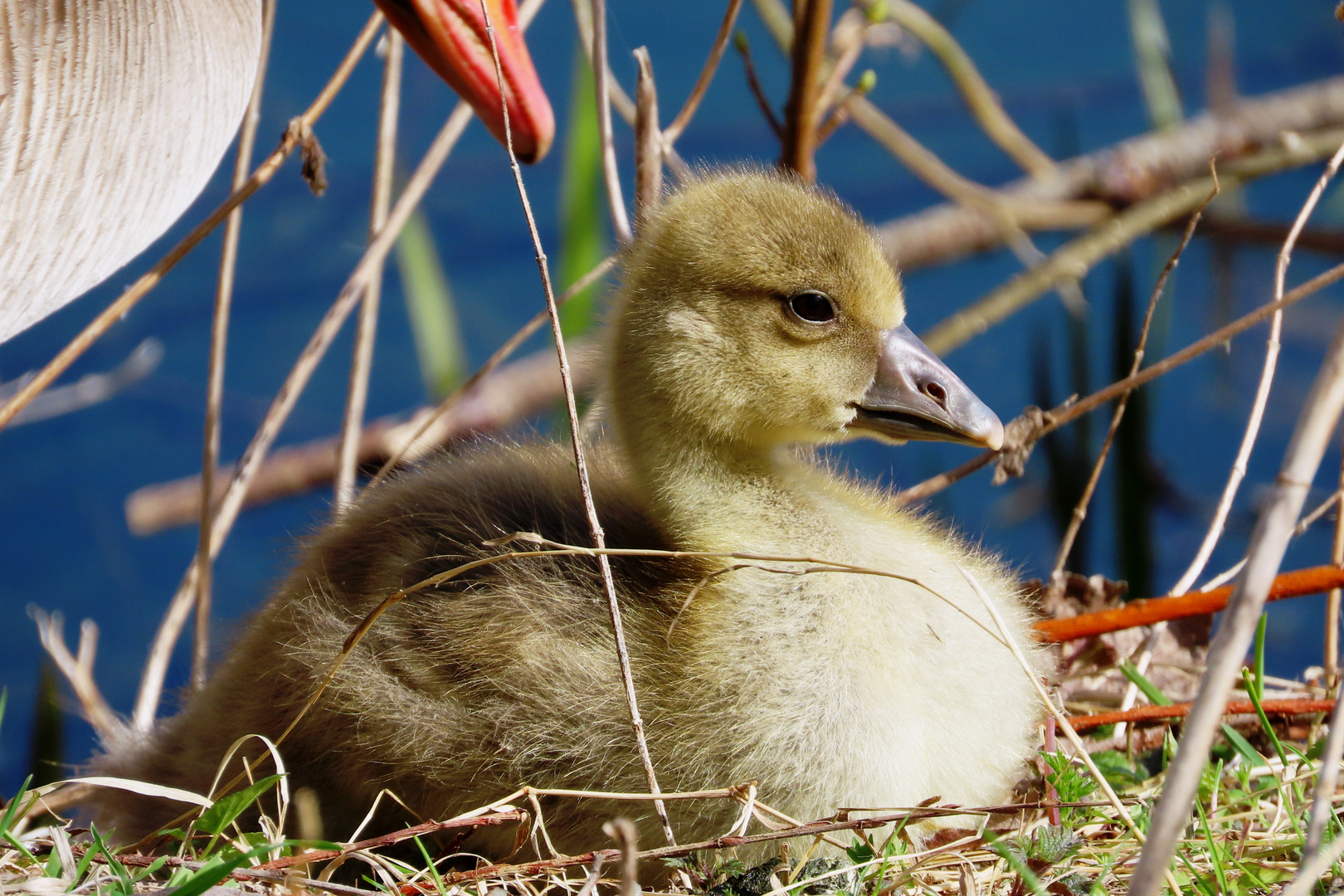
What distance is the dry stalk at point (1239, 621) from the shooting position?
0.61 meters

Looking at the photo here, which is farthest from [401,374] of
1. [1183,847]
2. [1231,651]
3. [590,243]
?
[1231,651]

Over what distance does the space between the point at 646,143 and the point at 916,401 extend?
0.48 metres

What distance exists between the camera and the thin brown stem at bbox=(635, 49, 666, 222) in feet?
4.20

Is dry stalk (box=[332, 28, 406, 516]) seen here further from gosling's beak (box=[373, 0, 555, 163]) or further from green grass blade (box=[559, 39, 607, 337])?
green grass blade (box=[559, 39, 607, 337])

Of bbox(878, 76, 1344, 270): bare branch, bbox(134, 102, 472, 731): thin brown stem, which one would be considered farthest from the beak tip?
bbox(878, 76, 1344, 270): bare branch

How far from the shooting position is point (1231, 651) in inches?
24.5

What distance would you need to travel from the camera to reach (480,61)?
1228mm

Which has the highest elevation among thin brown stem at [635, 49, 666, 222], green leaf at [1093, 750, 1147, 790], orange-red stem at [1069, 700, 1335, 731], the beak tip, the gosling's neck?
thin brown stem at [635, 49, 666, 222]

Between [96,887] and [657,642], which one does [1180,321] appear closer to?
[657,642]

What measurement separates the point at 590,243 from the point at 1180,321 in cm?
259

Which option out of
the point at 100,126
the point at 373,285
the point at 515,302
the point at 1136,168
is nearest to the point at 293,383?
the point at 373,285

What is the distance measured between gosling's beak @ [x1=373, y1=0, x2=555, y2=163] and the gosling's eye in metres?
0.31

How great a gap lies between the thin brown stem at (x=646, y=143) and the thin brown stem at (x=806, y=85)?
0.47ft

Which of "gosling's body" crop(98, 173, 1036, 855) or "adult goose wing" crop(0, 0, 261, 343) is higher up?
"adult goose wing" crop(0, 0, 261, 343)
